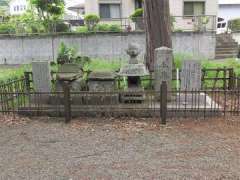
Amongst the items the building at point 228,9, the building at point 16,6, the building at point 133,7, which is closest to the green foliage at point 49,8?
Answer: the building at point 133,7

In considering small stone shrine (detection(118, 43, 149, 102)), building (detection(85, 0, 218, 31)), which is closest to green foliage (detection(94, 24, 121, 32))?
building (detection(85, 0, 218, 31))

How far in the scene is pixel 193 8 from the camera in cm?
2477

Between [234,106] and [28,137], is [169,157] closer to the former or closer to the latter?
[28,137]

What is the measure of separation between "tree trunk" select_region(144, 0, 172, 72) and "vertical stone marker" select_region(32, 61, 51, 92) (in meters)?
3.39

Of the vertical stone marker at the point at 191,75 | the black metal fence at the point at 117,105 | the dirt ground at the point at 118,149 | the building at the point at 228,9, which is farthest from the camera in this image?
the building at the point at 228,9

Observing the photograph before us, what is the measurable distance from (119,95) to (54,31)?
1369 cm

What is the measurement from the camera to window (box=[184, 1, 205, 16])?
24719 millimetres

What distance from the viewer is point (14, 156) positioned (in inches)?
205

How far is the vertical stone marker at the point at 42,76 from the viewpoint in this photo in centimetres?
829

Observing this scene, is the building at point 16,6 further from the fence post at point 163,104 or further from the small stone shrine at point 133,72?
the fence post at point 163,104

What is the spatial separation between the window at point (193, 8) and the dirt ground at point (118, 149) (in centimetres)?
1937

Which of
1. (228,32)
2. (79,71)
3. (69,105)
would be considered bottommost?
(69,105)

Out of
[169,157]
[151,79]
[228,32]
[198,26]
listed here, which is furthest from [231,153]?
[228,32]

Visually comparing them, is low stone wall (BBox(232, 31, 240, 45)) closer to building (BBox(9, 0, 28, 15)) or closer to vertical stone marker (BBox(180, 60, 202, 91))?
vertical stone marker (BBox(180, 60, 202, 91))
